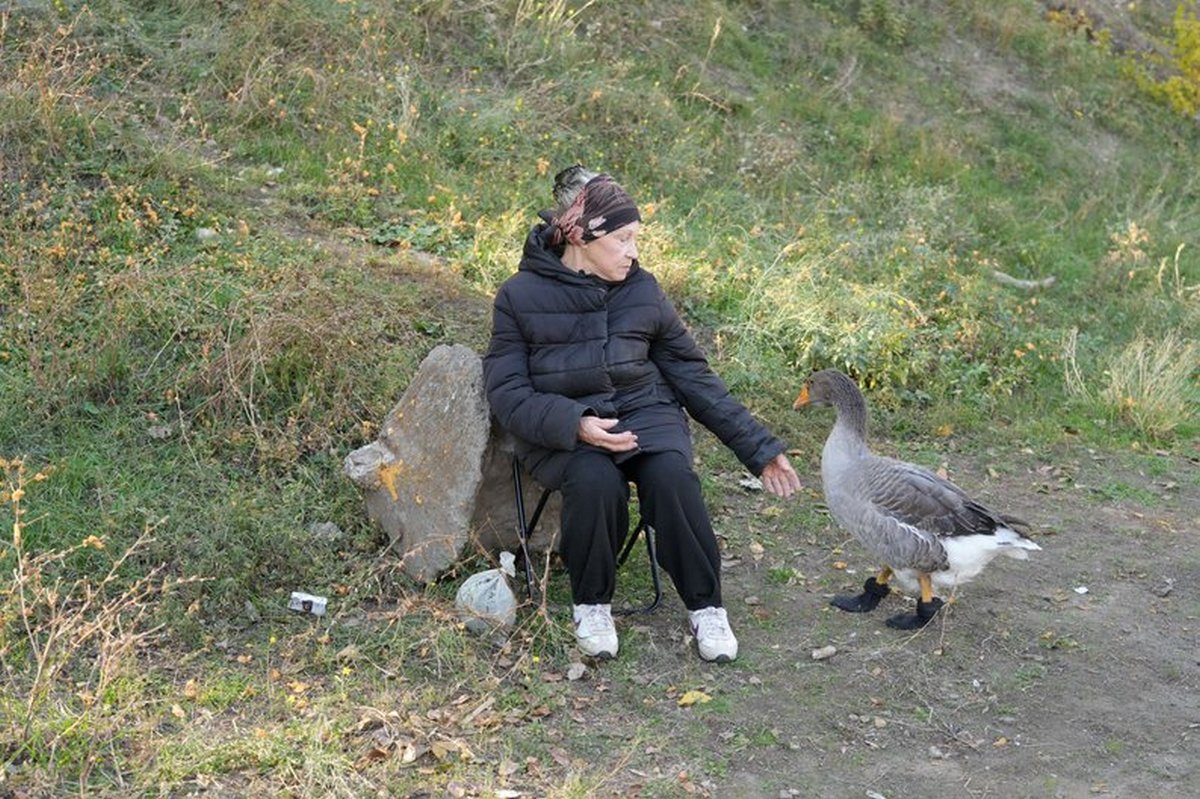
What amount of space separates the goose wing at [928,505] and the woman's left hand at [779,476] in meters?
0.34

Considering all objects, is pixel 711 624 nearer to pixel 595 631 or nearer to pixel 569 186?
pixel 595 631

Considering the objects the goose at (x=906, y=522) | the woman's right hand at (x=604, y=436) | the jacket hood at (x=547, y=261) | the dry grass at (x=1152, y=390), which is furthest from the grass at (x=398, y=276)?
A: the jacket hood at (x=547, y=261)

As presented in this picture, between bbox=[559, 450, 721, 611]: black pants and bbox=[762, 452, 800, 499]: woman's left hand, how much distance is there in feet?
1.23

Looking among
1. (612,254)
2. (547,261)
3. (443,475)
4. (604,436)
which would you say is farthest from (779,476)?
(443,475)

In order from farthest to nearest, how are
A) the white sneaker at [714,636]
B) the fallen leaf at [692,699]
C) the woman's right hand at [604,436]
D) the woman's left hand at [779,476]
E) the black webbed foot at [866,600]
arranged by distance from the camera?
the black webbed foot at [866,600] → the woman's left hand at [779,476] → the white sneaker at [714,636] → the woman's right hand at [604,436] → the fallen leaf at [692,699]

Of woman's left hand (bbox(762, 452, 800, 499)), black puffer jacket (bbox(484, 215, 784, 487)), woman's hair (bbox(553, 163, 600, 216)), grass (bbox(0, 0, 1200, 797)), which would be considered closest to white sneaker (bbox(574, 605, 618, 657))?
grass (bbox(0, 0, 1200, 797))

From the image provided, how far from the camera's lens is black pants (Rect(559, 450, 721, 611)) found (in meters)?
5.23

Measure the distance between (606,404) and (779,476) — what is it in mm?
770

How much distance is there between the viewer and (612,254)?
18.0 ft

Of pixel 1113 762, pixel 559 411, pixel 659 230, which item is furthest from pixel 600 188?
pixel 659 230

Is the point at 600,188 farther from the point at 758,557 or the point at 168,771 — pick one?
the point at 168,771

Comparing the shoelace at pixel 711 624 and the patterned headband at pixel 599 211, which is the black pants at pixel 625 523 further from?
the patterned headband at pixel 599 211

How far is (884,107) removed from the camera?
1230cm

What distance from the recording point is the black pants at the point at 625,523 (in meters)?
5.23
